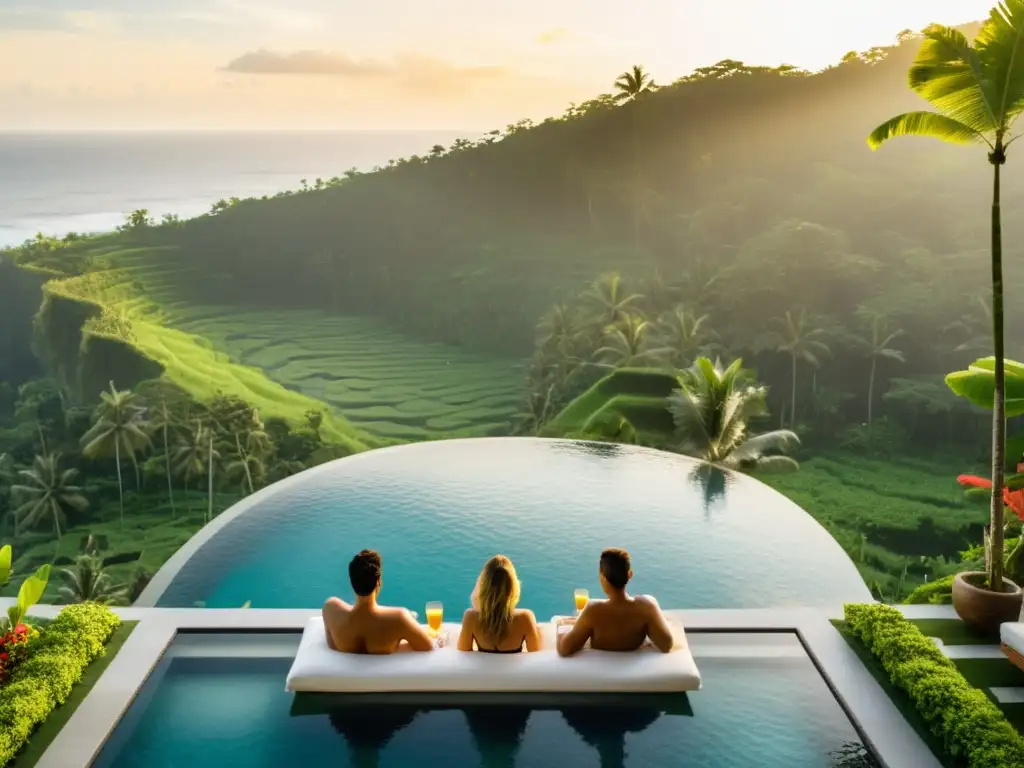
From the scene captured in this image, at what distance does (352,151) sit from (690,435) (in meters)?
45.6

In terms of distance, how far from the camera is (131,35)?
45094mm

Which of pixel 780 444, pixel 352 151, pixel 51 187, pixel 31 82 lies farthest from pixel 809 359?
pixel 51 187

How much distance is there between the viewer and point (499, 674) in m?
5.26

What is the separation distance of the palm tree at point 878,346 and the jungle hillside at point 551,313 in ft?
0.53

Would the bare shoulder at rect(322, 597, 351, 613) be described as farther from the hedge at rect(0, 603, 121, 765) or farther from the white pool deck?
the hedge at rect(0, 603, 121, 765)

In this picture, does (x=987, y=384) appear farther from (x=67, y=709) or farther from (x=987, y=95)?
(x=67, y=709)

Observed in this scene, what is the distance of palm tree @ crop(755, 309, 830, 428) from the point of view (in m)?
40.5

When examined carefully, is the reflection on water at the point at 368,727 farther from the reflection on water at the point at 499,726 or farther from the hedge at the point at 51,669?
the hedge at the point at 51,669

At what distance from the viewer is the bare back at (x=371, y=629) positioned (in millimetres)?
5320

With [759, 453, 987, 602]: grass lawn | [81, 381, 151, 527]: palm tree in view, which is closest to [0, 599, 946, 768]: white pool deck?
[759, 453, 987, 602]: grass lawn

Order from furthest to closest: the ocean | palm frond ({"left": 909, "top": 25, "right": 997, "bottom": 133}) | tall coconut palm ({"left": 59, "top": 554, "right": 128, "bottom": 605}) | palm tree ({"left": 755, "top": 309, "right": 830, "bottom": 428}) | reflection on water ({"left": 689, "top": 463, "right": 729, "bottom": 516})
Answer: the ocean
palm tree ({"left": 755, "top": 309, "right": 830, "bottom": 428})
tall coconut palm ({"left": 59, "top": 554, "right": 128, "bottom": 605})
reflection on water ({"left": 689, "top": 463, "right": 729, "bottom": 516})
palm frond ({"left": 909, "top": 25, "right": 997, "bottom": 133})

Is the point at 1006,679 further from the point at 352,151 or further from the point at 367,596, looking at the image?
the point at 352,151

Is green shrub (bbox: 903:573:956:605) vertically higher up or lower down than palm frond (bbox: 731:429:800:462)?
higher up

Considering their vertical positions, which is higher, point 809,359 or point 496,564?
point 496,564
